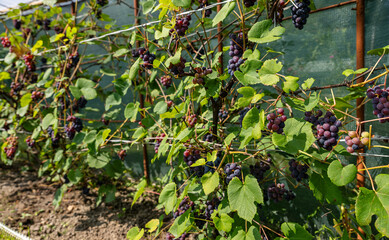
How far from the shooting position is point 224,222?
1121 mm

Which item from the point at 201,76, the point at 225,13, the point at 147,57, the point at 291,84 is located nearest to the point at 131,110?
the point at 147,57

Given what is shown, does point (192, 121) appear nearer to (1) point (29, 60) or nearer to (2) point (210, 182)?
(2) point (210, 182)

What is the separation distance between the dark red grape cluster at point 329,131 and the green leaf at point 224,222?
0.49m

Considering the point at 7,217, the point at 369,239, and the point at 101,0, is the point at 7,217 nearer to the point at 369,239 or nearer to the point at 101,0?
the point at 101,0

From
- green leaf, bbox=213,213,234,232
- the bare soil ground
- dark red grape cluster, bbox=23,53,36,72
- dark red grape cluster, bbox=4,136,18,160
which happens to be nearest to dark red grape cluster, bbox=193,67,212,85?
green leaf, bbox=213,213,234,232

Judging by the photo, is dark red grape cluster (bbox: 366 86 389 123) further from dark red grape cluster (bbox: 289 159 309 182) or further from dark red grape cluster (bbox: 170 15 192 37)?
dark red grape cluster (bbox: 170 15 192 37)

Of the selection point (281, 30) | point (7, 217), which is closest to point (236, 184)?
point (281, 30)

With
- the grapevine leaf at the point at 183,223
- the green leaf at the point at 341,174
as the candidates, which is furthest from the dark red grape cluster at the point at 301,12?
the grapevine leaf at the point at 183,223

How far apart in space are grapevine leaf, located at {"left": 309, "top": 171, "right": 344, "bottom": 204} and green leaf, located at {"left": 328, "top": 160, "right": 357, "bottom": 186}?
15 cm

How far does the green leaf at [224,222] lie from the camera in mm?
1107

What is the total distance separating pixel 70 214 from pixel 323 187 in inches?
83.0

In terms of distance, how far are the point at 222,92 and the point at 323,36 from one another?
0.91 m

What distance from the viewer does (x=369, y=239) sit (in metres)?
1.32

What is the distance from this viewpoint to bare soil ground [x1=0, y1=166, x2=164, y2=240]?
206 cm
